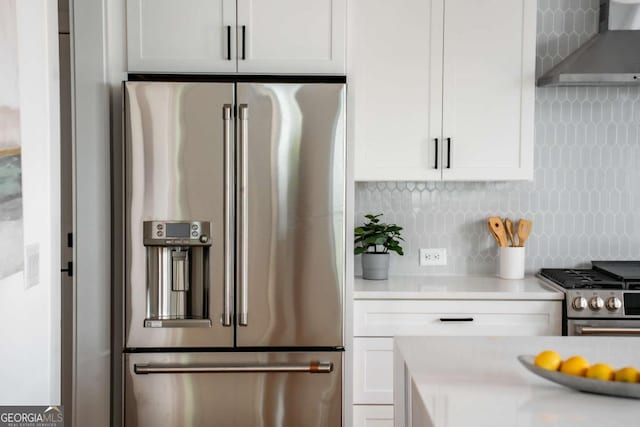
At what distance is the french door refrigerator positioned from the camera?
292 centimetres

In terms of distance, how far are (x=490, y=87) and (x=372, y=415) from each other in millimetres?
1606

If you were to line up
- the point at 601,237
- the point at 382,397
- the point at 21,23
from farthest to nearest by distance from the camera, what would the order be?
the point at 601,237 < the point at 382,397 < the point at 21,23

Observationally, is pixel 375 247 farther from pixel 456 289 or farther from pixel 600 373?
pixel 600 373

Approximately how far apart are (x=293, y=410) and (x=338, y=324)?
15.9 inches

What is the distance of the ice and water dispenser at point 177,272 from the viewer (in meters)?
2.92

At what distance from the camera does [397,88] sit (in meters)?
3.38

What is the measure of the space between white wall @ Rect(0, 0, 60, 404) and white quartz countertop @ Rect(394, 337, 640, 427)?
3.57 ft

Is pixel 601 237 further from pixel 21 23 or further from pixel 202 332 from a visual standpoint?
pixel 21 23

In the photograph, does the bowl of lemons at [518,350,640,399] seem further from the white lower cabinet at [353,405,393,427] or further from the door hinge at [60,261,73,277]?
the door hinge at [60,261,73,277]

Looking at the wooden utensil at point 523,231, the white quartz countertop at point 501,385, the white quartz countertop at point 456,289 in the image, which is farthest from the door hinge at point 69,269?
the wooden utensil at point 523,231

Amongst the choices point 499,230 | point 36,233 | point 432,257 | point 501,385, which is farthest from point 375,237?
point 501,385

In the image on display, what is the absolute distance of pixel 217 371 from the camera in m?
2.95

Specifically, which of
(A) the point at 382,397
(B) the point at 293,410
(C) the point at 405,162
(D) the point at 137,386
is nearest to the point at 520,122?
(C) the point at 405,162

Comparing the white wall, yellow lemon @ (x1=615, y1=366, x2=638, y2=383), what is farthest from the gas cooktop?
the white wall
